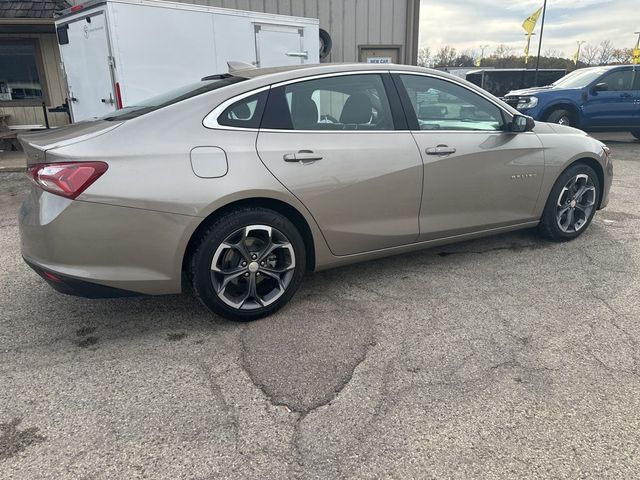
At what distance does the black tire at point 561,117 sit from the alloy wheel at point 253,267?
1033 centimetres

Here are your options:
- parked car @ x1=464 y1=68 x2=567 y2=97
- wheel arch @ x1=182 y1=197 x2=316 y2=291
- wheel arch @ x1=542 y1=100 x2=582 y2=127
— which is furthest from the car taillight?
parked car @ x1=464 y1=68 x2=567 y2=97

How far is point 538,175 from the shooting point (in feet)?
13.8

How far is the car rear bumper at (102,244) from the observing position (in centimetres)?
263

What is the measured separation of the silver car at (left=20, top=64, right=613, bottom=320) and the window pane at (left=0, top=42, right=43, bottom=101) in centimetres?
929

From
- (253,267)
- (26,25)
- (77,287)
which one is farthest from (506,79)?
(77,287)

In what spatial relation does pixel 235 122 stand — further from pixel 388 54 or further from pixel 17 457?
pixel 388 54

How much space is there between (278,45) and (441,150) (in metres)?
5.05

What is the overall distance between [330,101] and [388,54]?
8593 millimetres

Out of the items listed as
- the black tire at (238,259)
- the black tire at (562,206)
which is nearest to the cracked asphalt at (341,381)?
the black tire at (238,259)

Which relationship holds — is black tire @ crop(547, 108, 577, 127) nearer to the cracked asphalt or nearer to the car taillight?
the cracked asphalt

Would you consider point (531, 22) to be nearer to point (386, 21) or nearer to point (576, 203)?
point (386, 21)

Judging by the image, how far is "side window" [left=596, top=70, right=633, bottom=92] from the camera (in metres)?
11.8

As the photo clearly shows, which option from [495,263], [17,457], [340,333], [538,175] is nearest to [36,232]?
[17,457]

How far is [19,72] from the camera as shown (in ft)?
35.1
